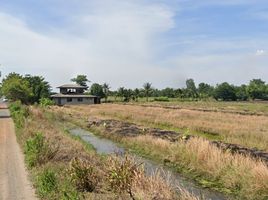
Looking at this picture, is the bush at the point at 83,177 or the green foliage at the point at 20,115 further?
the green foliage at the point at 20,115

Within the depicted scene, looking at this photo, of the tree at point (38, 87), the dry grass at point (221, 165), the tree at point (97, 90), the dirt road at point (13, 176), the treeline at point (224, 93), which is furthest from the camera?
the treeline at point (224, 93)

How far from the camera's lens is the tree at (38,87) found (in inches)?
3920

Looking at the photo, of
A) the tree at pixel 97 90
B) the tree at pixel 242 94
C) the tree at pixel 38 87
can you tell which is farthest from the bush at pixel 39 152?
the tree at pixel 242 94

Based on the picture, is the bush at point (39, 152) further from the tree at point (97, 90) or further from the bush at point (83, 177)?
the tree at point (97, 90)

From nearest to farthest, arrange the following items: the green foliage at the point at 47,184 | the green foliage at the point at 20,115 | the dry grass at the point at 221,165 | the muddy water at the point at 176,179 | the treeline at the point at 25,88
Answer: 1. the green foliage at the point at 47,184
2. the dry grass at the point at 221,165
3. the muddy water at the point at 176,179
4. the green foliage at the point at 20,115
5. the treeline at the point at 25,88

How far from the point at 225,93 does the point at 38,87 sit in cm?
7897

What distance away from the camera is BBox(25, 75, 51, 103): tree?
327 feet

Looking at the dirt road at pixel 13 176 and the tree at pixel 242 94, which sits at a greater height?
the tree at pixel 242 94

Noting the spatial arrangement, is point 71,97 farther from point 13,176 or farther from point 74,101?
point 13,176

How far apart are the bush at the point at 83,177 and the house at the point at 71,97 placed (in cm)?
9470

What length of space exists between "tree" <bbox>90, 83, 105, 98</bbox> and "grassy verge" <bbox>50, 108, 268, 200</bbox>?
9978cm

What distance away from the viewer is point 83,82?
6211 inches

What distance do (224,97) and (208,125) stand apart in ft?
393

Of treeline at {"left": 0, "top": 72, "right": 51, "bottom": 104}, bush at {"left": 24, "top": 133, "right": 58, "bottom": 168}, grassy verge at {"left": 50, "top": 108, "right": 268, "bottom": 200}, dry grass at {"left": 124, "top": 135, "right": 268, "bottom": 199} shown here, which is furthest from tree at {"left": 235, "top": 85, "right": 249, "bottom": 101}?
bush at {"left": 24, "top": 133, "right": 58, "bottom": 168}
